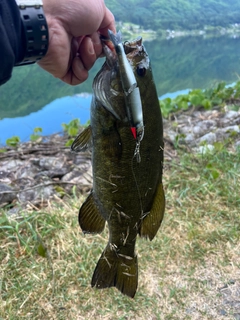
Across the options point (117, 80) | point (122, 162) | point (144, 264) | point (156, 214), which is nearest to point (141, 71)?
point (117, 80)

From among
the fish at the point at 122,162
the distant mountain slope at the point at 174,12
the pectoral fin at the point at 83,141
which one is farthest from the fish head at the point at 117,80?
the distant mountain slope at the point at 174,12

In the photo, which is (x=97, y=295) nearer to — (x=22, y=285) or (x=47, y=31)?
(x=22, y=285)

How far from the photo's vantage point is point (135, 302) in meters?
2.47

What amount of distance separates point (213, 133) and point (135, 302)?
291 centimetres

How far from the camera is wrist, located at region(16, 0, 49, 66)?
4.69 feet

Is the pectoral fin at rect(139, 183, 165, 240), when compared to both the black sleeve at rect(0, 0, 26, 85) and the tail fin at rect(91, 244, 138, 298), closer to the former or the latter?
the tail fin at rect(91, 244, 138, 298)

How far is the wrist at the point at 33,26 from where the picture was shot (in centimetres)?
143

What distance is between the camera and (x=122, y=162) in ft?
4.55

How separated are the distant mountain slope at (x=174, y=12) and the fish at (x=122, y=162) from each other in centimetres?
961

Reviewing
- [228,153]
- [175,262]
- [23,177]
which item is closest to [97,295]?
[175,262]

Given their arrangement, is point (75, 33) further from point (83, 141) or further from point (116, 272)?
point (116, 272)

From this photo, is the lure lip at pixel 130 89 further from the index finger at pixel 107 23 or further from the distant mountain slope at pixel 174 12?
the distant mountain slope at pixel 174 12

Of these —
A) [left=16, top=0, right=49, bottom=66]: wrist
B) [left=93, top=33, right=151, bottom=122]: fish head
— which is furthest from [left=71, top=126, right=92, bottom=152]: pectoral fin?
[left=16, top=0, right=49, bottom=66]: wrist

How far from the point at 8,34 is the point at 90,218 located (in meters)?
0.83
